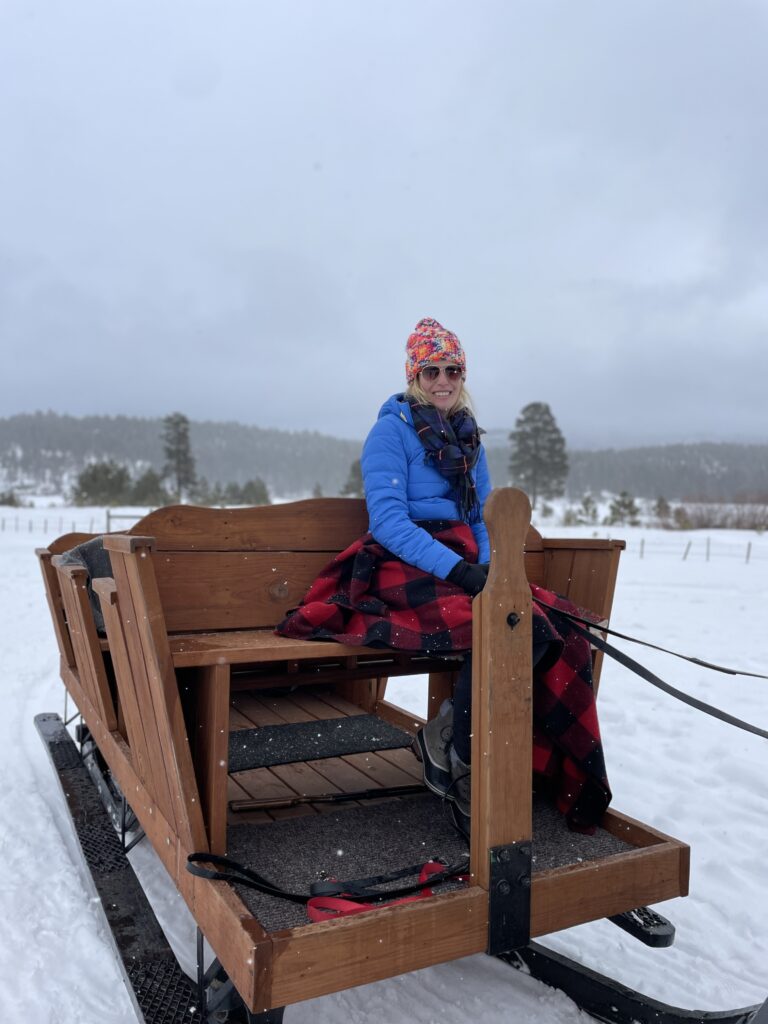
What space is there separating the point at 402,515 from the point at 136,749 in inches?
48.0

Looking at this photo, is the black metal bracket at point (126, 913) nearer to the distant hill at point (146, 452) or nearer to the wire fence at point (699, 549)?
the wire fence at point (699, 549)

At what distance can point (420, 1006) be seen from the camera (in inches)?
101

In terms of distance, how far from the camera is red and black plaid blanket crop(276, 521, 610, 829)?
2533mm

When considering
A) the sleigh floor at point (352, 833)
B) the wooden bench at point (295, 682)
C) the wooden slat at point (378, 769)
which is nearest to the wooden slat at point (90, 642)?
the wooden bench at point (295, 682)

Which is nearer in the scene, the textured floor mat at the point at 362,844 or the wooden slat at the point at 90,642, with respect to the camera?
the textured floor mat at the point at 362,844

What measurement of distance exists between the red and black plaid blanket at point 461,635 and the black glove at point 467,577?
0.10 feet

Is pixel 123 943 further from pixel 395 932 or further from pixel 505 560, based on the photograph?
pixel 505 560

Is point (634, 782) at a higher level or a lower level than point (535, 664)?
lower

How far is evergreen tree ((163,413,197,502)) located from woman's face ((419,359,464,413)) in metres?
70.0

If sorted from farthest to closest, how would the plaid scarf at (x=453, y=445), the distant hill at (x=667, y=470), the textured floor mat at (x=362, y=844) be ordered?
1. the distant hill at (x=667, y=470)
2. the plaid scarf at (x=453, y=445)
3. the textured floor mat at (x=362, y=844)

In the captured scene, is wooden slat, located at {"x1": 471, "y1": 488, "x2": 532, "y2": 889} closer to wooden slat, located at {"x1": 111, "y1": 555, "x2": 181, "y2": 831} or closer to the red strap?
the red strap

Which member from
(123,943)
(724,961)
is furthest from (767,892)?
(123,943)

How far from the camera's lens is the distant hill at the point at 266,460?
13525 cm

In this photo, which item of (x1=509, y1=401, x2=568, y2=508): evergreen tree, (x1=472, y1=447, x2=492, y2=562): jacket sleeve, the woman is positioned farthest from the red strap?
(x1=509, y1=401, x2=568, y2=508): evergreen tree
